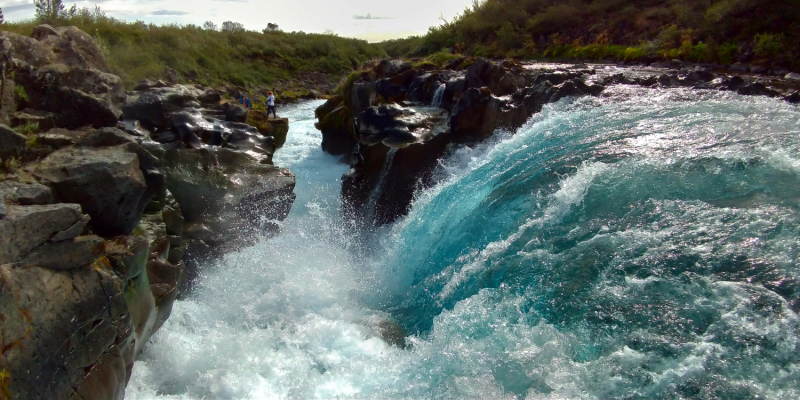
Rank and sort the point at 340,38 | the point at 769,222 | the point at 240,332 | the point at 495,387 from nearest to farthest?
the point at 495,387 < the point at 769,222 < the point at 240,332 < the point at 340,38

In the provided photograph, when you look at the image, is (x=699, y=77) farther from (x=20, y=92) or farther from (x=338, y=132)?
(x=20, y=92)

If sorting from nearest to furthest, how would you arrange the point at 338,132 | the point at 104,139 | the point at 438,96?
the point at 104,139
the point at 438,96
the point at 338,132

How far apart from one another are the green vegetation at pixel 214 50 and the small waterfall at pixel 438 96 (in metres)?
13.8

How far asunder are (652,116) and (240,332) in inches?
285

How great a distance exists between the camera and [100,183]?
4.79 meters

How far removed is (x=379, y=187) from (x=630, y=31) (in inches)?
821

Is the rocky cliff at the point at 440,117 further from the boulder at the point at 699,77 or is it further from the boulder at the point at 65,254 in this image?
the boulder at the point at 65,254

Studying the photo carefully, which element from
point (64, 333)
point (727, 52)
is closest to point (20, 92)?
point (64, 333)

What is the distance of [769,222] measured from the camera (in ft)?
15.3

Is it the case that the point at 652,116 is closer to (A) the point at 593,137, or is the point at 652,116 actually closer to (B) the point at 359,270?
(A) the point at 593,137

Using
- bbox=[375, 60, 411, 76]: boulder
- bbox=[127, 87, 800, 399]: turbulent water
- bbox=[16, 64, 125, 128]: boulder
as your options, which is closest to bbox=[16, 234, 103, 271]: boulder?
bbox=[127, 87, 800, 399]: turbulent water

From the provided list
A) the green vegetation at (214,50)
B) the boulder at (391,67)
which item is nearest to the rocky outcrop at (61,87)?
the boulder at (391,67)

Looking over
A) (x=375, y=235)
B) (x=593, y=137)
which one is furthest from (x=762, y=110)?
(x=375, y=235)

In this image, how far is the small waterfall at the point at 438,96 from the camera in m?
11.3
